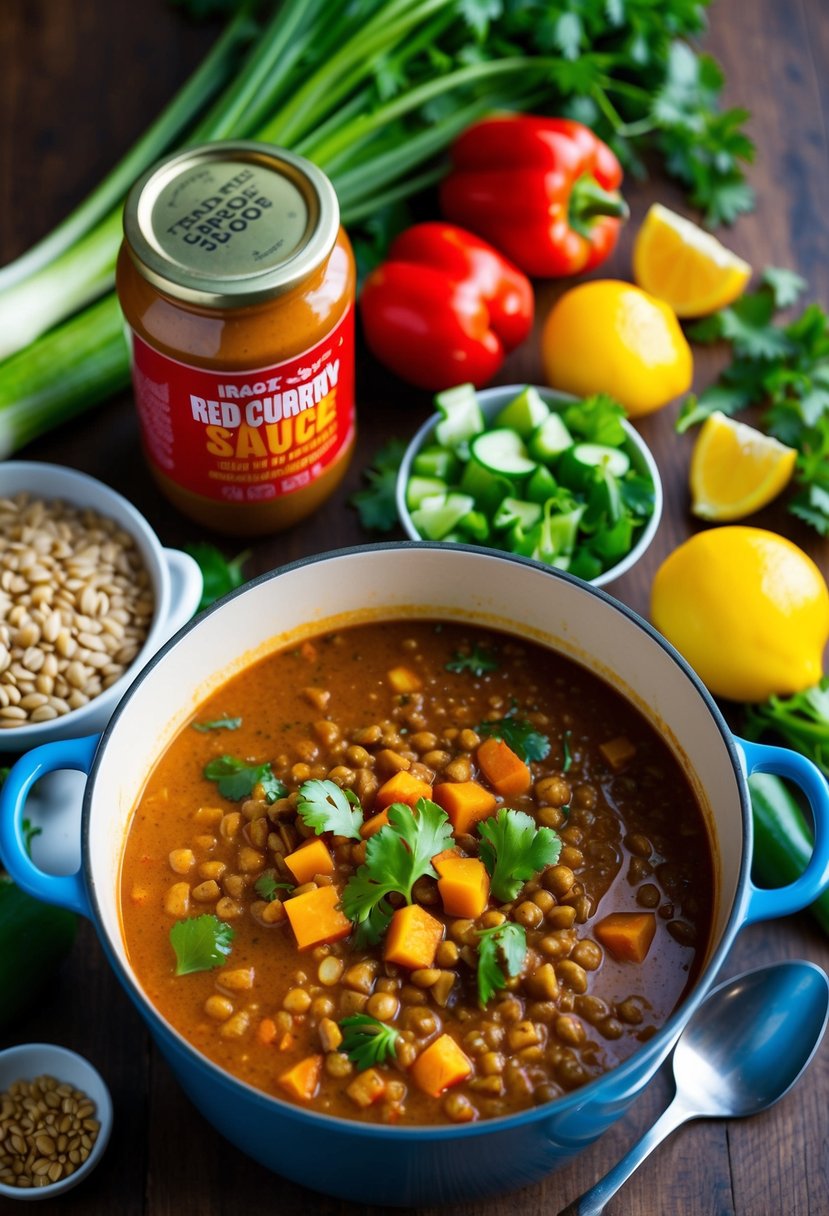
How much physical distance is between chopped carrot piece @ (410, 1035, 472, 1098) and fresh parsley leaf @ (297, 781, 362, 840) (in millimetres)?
413

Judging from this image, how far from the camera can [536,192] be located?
11.7 feet

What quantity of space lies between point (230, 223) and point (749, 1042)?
1.95 m

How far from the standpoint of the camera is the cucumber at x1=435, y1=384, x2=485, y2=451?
3.24m

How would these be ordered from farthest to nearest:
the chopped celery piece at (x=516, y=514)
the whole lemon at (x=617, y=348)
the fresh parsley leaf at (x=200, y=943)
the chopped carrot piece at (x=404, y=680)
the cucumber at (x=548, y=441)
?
the whole lemon at (x=617, y=348) < the cucumber at (x=548, y=441) < the chopped celery piece at (x=516, y=514) < the chopped carrot piece at (x=404, y=680) < the fresh parsley leaf at (x=200, y=943)

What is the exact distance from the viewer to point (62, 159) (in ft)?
12.7

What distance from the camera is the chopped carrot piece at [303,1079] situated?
2.20 metres

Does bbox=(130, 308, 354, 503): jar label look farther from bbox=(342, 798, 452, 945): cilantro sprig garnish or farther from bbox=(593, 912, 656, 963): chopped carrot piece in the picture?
bbox=(593, 912, 656, 963): chopped carrot piece

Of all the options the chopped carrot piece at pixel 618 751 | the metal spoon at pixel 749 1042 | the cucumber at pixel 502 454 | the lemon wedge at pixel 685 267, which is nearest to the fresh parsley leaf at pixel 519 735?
the chopped carrot piece at pixel 618 751

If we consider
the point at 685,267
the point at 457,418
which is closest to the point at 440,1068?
the point at 457,418

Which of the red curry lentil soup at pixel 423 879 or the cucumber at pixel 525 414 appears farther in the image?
the cucumber at pixel 525 414

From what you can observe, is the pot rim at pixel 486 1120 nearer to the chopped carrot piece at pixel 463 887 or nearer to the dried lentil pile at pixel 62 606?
the chopped carrot piece at pixel 463 887

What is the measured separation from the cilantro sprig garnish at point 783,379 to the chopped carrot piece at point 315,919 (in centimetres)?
164

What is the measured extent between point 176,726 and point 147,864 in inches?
11.5

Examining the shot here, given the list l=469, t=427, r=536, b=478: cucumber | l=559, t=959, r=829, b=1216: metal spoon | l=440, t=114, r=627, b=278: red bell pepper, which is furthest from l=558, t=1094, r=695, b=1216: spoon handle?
l=440, t=114, r=627, b=278: red bell pepper
